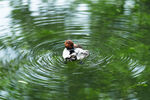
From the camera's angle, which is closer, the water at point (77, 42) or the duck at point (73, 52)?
the water at point (77, 42)

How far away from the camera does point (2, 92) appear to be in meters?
5.37

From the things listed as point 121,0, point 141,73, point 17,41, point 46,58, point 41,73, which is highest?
point 121,0

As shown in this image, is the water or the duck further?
the duck

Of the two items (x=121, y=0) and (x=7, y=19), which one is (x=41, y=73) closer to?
(x=7, y=19)

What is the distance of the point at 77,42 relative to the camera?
752 centimetres

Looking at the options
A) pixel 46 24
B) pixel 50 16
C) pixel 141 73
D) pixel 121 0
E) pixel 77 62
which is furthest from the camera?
pixel 121 0

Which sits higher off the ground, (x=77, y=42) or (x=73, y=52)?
(x=77, y=42)

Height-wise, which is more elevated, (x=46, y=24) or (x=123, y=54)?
(x=46, y=24)

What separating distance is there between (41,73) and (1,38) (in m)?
2.61

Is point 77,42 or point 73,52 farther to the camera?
point 77,42

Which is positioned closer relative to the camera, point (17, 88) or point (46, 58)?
point (17, 88)

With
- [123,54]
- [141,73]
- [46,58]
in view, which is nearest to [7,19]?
[46,58]

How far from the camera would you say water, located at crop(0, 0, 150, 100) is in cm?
534

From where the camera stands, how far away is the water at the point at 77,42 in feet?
17.5
